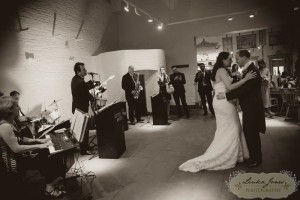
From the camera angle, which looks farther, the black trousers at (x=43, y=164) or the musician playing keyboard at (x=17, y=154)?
the black trousers at (x=43, y=164)

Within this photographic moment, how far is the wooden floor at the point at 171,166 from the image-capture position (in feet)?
10.7

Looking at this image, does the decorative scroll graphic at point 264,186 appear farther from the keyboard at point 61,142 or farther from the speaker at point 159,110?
the speaker at point 159,110

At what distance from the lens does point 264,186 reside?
2902 mm

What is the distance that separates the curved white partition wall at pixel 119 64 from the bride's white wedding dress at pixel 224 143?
18.4 feet

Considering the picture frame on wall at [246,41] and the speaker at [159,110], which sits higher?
the picture frame on wall at [246,41]

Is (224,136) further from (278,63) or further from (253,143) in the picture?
(278,63)

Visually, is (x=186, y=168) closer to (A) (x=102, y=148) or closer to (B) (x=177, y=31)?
(A) (x=102, y=148)

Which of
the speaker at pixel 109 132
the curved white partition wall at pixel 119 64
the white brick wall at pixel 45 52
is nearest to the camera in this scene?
the speaker at pixel 109 132

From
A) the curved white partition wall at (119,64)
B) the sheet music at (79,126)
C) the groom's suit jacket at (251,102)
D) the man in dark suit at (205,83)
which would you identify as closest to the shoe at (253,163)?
the groom's suit jacket at (251,102)

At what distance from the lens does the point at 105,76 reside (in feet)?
29.9

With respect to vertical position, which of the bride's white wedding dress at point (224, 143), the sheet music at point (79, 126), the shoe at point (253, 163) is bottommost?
the shoe at point (253, 163)

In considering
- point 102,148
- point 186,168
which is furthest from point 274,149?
point 102,148

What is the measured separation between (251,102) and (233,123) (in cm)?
44

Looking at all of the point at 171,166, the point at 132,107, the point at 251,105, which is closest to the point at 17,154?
the point at 171,166
